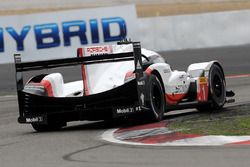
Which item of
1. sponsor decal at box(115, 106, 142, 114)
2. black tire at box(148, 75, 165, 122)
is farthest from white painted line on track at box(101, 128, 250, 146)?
black tire at box(148, 75, 165, 122)

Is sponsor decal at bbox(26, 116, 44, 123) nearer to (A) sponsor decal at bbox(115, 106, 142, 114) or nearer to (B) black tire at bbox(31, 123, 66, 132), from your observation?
(B) black tire at bbox(31, 123, 66, 132)

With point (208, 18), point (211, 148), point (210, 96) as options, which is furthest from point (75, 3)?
point (211, 148)

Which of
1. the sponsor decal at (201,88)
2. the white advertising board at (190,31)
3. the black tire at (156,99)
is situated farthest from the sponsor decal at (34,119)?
the white advertising board at (190,31)

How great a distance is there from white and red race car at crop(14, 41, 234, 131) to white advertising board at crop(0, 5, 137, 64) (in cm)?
1132

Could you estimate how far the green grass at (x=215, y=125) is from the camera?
11.4 metres

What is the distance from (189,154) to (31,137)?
12.7 ft

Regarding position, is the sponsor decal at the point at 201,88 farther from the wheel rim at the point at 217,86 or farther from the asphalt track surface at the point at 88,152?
the asphalt track surface at the point at 88,152

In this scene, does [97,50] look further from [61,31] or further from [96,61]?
[61,31]

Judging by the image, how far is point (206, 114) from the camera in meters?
14.4

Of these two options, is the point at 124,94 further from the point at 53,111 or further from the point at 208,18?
the point at 208,18

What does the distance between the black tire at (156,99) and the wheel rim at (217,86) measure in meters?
1.64

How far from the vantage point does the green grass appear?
11381 mm

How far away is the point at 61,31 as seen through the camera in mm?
26078

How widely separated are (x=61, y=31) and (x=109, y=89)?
1299 cm
